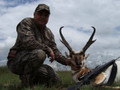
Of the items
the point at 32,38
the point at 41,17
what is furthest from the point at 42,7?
the point at 32,38

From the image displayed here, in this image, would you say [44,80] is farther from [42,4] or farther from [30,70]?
[42,4]

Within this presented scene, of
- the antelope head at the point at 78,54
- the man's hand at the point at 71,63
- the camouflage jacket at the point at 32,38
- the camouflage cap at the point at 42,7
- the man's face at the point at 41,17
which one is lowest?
the man's hand at the point at 71,63

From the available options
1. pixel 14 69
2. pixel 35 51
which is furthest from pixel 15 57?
pixel 35 51

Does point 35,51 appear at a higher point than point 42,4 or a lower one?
lower

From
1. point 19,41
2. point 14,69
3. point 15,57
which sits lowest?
point 14,69

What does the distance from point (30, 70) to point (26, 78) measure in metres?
0.20

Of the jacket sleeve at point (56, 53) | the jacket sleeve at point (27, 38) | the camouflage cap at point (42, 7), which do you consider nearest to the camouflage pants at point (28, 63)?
the jacket sleeve at point (27, 38)

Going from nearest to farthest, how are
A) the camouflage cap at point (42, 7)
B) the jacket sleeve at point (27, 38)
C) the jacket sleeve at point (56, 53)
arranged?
the jacket sleeve at point (27, 38) < the camouflage cap at point (42, 7) < the jacket sleeve at point (56, 53)

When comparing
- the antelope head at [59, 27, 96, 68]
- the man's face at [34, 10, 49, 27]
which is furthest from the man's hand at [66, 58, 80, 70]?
the man's face at [34, 10, 49, 27]

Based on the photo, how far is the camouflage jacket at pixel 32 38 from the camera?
4.46 meters

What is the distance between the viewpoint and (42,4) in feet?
16.5

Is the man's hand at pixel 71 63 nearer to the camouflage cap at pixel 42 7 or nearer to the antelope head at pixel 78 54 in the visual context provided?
the antelope head at pixel 78 54

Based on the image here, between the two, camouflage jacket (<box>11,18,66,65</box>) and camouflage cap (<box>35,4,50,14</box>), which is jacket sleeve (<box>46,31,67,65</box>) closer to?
camouflage jacket (<box>11,18,66,65</box>)

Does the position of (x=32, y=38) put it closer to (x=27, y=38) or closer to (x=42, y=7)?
(x=27, y=38)
